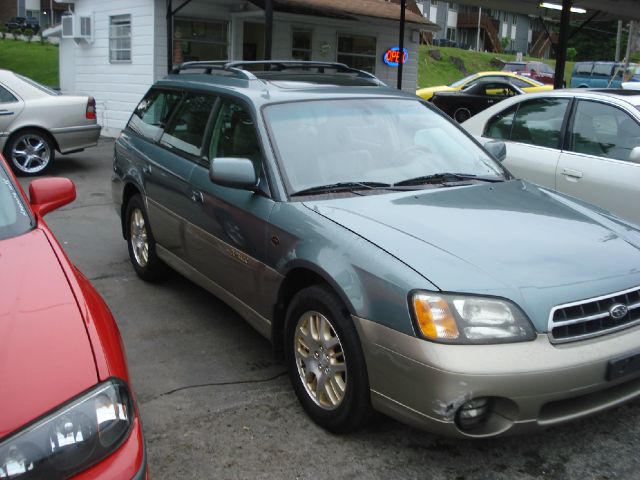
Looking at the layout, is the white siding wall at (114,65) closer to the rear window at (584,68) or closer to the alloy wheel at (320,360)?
the alloy wheel at (320,360)

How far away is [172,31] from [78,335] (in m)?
11.8

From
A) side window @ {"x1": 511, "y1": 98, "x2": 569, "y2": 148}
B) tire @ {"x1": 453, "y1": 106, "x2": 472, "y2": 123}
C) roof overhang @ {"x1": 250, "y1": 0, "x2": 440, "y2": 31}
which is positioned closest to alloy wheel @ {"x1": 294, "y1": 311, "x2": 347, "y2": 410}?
side window @ {"x1": 511, "y1": 98, "x2": 569, "y2": 148}

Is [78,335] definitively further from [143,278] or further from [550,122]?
[550,122]

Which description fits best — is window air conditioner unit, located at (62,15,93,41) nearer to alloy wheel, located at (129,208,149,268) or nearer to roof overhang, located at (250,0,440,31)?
roof overhang, located at (250,0,440,31)

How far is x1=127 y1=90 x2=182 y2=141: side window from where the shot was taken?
5085 millimetres

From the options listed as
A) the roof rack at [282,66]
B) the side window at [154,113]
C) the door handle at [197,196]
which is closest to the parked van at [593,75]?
the roof rack at [282,66]

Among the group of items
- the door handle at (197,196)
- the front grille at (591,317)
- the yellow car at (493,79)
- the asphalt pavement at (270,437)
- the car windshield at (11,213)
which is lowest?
the asphalt pavement at (270,437)

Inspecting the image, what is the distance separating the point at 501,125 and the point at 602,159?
124 cm

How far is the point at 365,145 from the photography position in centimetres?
388

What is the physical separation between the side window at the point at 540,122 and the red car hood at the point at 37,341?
14.8 ft

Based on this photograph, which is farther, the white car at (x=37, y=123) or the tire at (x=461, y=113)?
the tire at (x=461, y=113)

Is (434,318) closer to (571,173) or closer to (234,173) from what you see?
(234,173)

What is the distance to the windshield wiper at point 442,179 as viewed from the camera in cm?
376

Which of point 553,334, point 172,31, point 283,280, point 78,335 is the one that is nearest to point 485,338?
point 553,334
